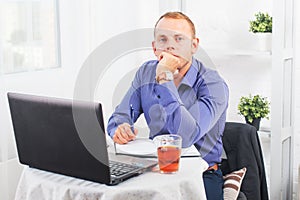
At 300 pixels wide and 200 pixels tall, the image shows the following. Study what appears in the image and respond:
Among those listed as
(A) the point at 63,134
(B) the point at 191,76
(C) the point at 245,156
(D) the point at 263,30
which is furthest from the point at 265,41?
(A) the point at 63,134

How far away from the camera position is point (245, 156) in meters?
2.33

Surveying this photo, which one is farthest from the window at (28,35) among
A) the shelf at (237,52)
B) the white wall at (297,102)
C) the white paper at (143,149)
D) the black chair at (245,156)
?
the white wall at (297,102)

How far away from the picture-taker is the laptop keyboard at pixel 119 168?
5.12ft

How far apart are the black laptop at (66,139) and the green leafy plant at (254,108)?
1.26m

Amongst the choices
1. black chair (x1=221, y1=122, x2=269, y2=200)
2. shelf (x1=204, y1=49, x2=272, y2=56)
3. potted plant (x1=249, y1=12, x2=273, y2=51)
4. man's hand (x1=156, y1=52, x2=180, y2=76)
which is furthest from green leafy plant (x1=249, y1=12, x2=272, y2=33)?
man's hand (x1=156, y1=52, x2=180, y2=76)

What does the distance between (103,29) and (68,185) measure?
5.27ft

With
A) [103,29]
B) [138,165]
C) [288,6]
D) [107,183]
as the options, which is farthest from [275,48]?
[107,183]

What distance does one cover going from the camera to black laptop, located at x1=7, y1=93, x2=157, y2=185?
1.41 metres

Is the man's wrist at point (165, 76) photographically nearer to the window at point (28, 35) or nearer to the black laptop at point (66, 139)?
the black laptop at point (66, 139)

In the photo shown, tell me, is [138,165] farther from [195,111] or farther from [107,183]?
[195,111]

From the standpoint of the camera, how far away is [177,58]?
6.50ft

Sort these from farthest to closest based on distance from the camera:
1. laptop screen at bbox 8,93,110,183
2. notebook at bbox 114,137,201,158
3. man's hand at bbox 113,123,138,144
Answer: man's hand at bbox 113,123,138,144 → notebook at bbox 114,137,201,158 → laptop screen at bbox 8,93,110,183

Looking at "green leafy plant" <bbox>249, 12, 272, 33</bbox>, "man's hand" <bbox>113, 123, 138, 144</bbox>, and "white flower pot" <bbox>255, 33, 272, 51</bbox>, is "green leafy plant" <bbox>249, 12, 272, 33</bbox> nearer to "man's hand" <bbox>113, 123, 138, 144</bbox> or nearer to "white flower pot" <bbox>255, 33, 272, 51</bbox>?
"white flower pot" <bbox>255, 33, 272, 51</bbox>

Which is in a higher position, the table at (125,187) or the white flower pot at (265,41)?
the white flower pot at (265,41)
